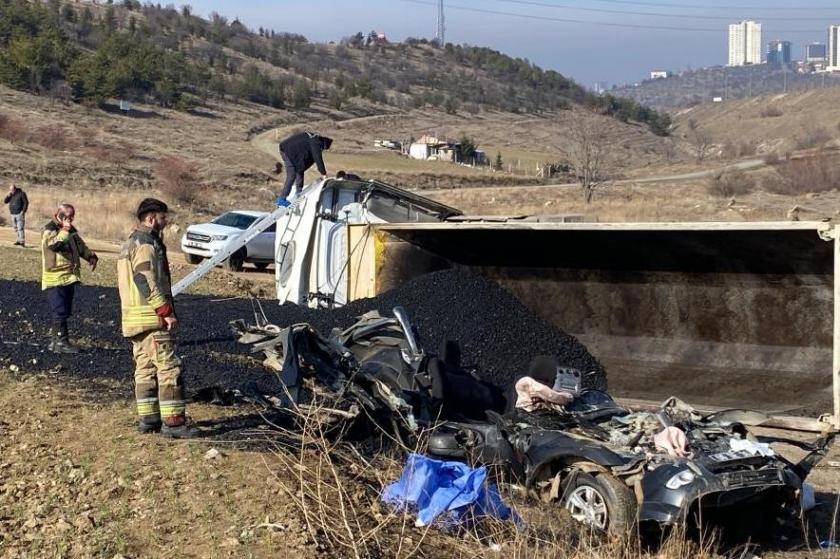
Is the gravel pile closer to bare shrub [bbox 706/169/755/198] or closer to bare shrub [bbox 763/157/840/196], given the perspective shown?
bare shrub [bbox 706/169/755/198]

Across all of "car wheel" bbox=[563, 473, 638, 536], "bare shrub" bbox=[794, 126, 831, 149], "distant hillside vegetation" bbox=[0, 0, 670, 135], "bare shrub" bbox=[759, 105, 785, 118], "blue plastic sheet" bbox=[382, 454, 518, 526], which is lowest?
"car wheel" bbox=[563, 473, 638, 536]

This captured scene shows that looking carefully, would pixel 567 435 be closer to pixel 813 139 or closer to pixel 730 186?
pixel 730 186

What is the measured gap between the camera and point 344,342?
31.2 ft

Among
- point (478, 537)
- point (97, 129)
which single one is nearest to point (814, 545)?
point (478, 537)

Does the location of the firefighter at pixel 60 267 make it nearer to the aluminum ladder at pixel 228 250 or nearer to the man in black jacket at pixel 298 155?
the aluminum ladder at pixel 228 250

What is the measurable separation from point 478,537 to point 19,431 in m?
3.86


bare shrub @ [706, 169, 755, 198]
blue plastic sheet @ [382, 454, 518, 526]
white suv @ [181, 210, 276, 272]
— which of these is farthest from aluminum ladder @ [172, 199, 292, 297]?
bare shrub @ [706, 169, 755, 198]

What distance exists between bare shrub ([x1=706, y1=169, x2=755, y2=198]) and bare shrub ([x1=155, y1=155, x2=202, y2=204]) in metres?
26.7

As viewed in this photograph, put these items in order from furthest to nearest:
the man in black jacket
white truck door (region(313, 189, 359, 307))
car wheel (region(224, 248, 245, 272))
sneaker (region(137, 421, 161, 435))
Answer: car wheel (region(224, 248, 245, 272))
the man in black jacket
white truck door (region(313, 189, 359, 307))
sneaker (region(137, 421, 161, 435))

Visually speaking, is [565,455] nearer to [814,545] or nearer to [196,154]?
→ [814,545]

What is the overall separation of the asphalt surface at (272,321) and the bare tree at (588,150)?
126 ft

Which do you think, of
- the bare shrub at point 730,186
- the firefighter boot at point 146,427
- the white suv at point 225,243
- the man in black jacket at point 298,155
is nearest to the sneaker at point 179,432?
the firefighter boot at point 146,427

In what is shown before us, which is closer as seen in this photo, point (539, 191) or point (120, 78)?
point (539, 191)

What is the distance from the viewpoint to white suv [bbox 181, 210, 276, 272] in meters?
22.9
